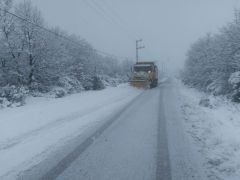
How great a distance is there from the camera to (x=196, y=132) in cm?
985

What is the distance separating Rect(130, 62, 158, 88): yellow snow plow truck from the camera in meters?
37.7

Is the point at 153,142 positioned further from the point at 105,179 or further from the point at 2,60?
the point at 2,60

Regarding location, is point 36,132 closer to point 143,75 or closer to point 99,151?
point 99,151

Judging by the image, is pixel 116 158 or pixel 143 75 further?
pixel 143 75

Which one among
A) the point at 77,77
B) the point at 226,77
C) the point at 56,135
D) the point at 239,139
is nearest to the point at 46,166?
the point at 56,135

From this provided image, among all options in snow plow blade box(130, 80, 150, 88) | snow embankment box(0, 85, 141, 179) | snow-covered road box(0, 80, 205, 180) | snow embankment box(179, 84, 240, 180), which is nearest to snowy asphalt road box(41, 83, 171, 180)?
snow-covered road box(0, 80, 205, 180)

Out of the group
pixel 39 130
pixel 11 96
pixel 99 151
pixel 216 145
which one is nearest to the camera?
pixel 99 151

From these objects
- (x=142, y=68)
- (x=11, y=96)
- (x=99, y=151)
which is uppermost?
(x=142, y=68)

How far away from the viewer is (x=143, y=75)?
38094 mm

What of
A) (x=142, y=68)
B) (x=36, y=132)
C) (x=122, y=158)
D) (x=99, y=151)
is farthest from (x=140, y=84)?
(x=122, y=158)

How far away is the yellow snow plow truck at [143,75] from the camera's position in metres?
37.7

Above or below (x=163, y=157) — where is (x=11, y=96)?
above

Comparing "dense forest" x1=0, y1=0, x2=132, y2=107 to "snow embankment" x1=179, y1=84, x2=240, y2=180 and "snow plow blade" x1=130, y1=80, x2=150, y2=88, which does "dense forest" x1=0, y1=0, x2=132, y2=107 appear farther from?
"snow embankment" x1=179, y1=84, x2=240, y2=180

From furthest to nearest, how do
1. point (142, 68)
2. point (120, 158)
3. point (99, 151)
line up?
point (142, 68)
point (99, 151)
point (120, 158)
